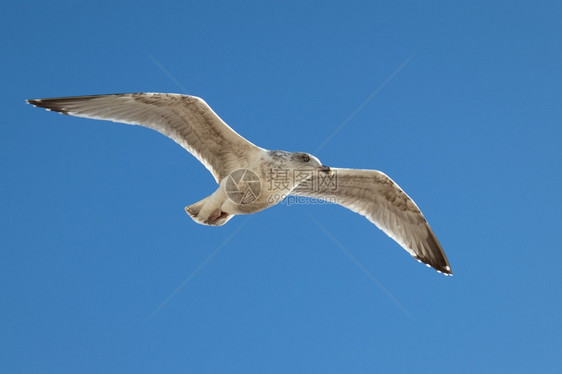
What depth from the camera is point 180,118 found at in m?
5.94

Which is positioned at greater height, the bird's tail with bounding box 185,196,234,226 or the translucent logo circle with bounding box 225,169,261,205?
the translucent logo circle with bounding box 225,169,261,205

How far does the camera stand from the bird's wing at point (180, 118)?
18.9ft

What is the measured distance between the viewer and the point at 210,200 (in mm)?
6043

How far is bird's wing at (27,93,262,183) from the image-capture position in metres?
5.77

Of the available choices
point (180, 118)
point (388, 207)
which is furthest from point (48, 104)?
point (388, 207)

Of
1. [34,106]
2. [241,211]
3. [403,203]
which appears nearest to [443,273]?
[403,203]

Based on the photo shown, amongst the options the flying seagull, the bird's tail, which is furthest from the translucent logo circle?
the bird's tail

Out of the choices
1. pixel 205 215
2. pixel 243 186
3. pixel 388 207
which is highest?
pixel 388 207

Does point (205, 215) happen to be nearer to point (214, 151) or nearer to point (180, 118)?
point (214, 151)

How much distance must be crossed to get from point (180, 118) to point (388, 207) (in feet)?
9.40

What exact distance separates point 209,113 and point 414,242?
10.5 feet

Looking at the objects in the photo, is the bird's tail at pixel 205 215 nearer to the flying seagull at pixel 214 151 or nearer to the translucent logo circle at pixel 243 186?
the flying seagull at pixel 214 151

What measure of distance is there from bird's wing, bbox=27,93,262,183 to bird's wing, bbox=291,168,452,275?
50.8 inches

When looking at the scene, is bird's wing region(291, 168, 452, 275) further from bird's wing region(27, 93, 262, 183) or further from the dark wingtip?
the dark wingtip
